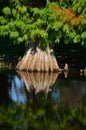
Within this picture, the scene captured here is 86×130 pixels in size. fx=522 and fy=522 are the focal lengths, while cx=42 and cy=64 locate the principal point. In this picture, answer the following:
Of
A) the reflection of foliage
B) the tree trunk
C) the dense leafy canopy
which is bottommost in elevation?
the tree trunk

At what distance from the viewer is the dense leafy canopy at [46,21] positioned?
42.0 meters

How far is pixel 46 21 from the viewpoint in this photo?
43094mm

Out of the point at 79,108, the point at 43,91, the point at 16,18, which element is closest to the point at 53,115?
the point at 79,108

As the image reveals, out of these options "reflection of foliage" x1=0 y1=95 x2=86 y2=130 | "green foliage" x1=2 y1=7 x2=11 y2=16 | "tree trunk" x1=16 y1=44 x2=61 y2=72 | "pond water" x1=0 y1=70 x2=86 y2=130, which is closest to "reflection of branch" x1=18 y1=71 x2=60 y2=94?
"pond water" x1=0 y1=70 x2=86 y2=130

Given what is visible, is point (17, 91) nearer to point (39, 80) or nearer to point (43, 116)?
point (39, 80)

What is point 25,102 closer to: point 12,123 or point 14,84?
point 12,123

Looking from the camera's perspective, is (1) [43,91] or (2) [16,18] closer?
(1) [43,91]

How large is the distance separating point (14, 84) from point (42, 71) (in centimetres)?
849

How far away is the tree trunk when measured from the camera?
43175 millimetres

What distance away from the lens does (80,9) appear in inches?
1639

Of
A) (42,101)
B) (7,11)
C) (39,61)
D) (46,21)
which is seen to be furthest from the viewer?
(7,11)

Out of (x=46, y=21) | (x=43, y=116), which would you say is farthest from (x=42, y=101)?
(x=46, y=21)

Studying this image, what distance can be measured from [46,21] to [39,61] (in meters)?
3.36

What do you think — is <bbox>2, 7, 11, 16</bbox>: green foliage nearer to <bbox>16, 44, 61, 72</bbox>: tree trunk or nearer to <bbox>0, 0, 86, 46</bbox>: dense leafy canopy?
<bbox>0, 0, 86, 46</bbox>: dense leafy canopy
